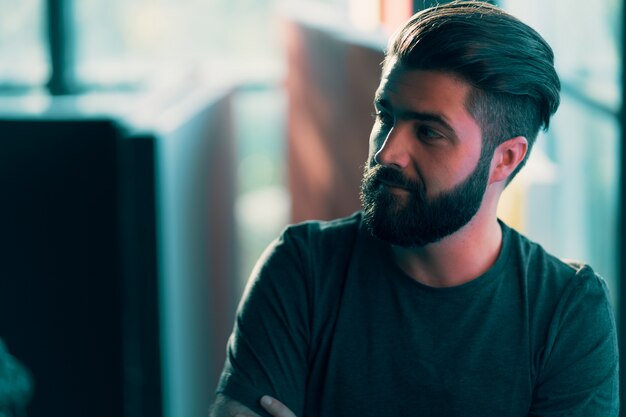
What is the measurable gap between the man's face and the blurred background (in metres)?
0.40

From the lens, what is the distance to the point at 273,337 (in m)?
1.21

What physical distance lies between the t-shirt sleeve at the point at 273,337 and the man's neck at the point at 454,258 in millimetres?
162

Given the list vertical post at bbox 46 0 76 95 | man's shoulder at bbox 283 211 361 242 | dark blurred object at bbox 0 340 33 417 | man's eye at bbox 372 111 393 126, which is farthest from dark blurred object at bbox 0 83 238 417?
vertical post at bbox 46 0 76 95

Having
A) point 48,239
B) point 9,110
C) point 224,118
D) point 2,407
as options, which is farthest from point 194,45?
point 2,407

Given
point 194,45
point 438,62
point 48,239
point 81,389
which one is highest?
point 194,45

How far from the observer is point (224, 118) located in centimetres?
340

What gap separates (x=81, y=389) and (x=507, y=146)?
4.71ft

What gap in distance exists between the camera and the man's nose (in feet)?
3.73

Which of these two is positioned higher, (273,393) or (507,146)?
(507,146)

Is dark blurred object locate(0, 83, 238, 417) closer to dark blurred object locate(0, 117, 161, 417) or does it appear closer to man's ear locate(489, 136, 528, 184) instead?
dark blurred object locate(0, 117, 161, 417)

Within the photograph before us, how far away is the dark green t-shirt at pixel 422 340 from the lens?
3.80 feet

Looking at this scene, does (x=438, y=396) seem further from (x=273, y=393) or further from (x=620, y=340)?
(x=620, y=340)

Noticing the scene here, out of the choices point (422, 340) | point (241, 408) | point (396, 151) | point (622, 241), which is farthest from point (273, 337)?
point (622, 241)

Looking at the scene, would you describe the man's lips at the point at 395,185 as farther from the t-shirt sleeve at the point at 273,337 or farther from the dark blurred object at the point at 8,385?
the dark blurred object at the point at 8,385
